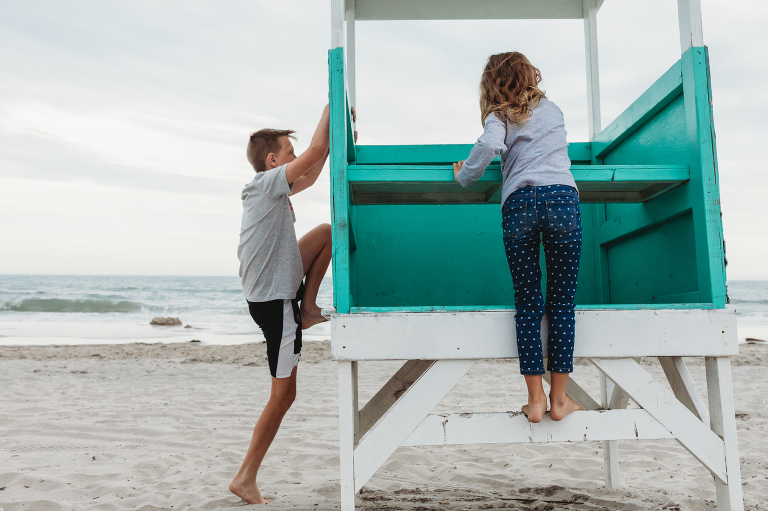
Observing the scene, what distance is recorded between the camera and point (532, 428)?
5.95ft

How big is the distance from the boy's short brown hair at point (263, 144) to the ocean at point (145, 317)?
9.57 metres

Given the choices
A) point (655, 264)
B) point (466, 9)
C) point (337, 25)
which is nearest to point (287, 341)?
point (337, 25)

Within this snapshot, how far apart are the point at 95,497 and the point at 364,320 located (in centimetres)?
200

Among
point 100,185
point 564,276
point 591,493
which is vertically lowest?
point 591,493

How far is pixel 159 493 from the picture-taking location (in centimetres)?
283

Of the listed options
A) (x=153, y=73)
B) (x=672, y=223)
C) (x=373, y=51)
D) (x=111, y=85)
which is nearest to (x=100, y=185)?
(x=111, y=85)

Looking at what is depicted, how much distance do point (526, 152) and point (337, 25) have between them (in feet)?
2.72

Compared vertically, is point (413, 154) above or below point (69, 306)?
above

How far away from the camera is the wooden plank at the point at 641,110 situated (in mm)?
2061

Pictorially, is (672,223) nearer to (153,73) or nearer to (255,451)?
(255,451)

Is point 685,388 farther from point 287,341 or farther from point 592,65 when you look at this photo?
point 592,65

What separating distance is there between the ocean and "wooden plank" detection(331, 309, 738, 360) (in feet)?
29.5

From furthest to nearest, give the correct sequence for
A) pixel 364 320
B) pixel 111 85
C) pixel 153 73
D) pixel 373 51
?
pixel 111 85 < pixel 153 73 < pixel 373 51 < pixel 364 320

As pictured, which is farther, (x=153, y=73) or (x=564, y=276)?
(x=153, y=73)
